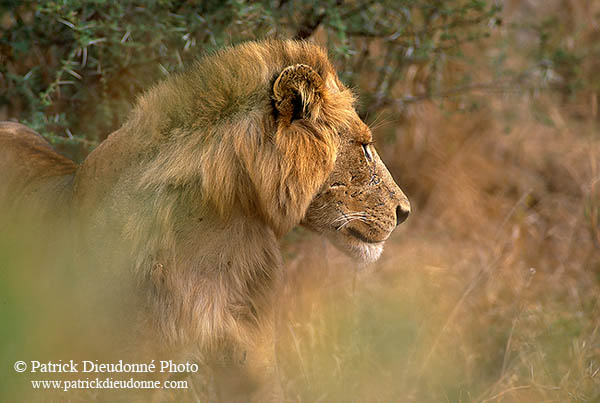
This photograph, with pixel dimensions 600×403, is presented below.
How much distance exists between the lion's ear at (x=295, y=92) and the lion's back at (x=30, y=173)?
2.96 feet

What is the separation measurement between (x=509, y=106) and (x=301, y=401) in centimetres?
421

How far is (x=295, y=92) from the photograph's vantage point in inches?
93.7

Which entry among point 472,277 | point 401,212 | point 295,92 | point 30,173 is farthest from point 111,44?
point 472,277

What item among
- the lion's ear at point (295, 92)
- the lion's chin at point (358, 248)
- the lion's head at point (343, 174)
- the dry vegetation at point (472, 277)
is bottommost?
the dry vegetation at point (472, 277)

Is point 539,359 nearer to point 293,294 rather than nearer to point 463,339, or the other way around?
point 463,339

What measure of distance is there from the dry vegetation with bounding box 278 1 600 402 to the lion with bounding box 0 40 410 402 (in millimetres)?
771

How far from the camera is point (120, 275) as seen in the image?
243 cm

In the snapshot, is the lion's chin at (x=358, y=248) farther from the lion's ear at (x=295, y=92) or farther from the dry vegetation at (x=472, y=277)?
the dry vegetation at (x=472, y=277)

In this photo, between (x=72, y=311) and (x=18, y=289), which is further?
(x=72, y=311)

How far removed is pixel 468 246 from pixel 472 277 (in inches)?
27.3

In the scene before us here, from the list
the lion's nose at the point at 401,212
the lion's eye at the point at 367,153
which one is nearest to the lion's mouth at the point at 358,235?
the lion's nose at the point at 401,212

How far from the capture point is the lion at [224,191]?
2.39 meters

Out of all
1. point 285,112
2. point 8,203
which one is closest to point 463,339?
point 285,112

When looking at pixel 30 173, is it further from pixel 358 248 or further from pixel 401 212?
pixel 401 212
